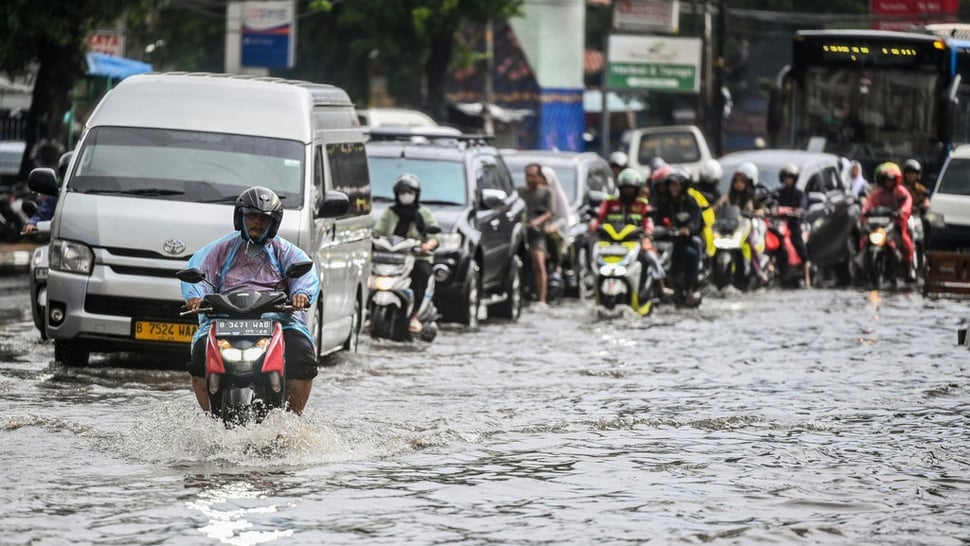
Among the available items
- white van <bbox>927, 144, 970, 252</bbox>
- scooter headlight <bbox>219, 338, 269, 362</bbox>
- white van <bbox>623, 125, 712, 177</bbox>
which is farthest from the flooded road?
white van <bbox>623, 125, 712, 177</bbox>

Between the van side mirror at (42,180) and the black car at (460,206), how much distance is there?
231 inches

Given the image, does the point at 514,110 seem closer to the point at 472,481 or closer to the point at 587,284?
the point at 587,284

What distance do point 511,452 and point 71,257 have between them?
4.39m

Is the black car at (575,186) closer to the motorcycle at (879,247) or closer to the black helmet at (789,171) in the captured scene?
the black helmet at (789,171)

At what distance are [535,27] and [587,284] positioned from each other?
33321 millimetres

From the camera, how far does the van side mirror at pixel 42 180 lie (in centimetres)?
1409

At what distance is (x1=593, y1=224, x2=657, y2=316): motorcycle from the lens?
22062 millimetres

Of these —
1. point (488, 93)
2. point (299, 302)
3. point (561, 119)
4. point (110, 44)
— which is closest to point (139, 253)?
point (299, 302)

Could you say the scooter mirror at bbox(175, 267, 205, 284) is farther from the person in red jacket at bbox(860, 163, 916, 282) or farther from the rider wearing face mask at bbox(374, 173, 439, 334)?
the person in red jacket at bbox(860, 163, 916, 282)

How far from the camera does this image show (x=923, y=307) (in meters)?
24.3

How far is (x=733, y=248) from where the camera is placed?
25906 millimetres

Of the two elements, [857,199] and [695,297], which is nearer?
[695,297]

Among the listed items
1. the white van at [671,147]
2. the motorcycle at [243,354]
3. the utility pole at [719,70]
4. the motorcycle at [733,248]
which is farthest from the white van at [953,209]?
the utility pole at [719,70]

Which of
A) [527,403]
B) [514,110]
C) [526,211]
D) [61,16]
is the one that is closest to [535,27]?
[514,110]
